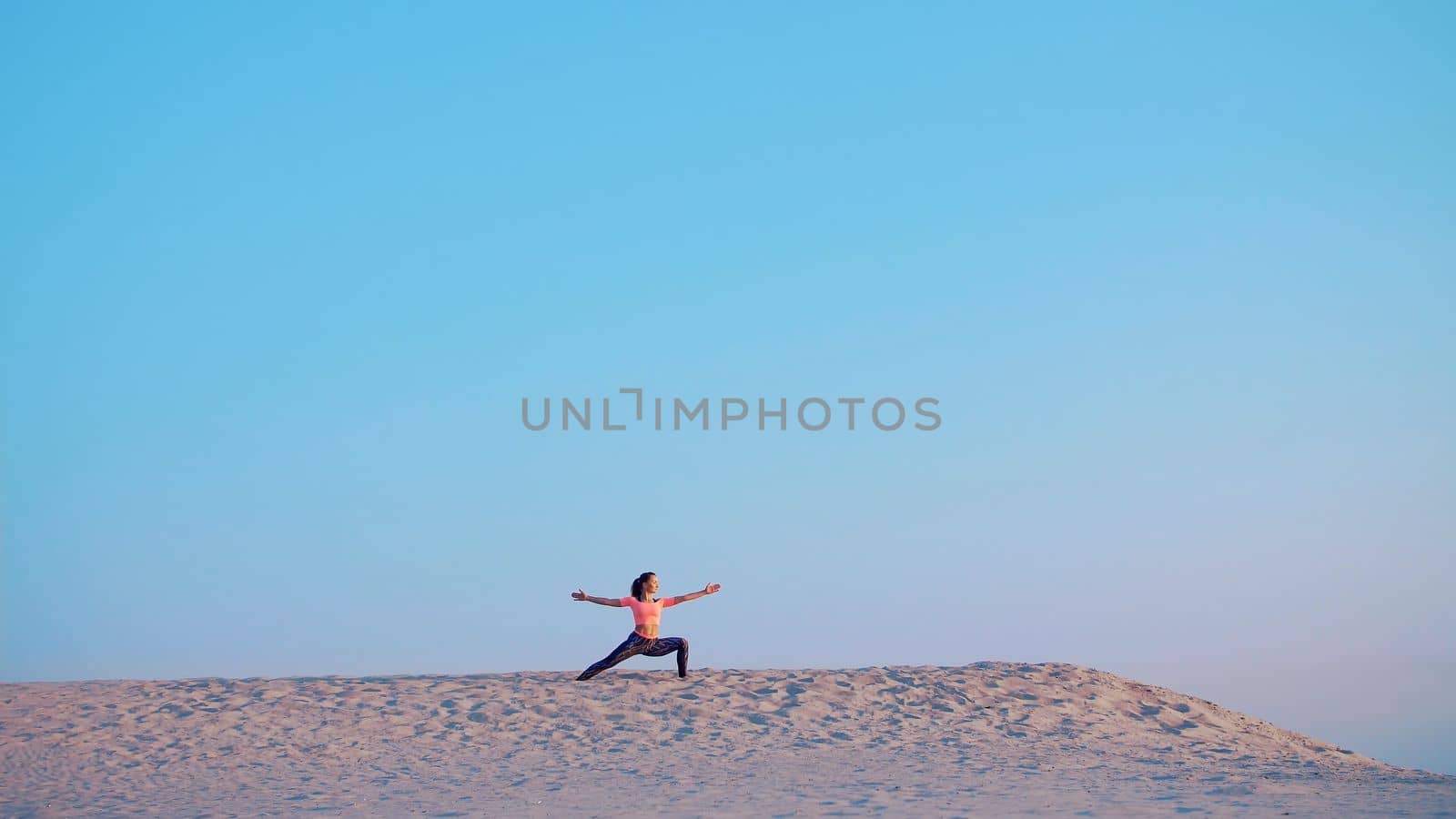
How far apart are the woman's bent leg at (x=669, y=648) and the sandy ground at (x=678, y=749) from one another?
1.66 feet

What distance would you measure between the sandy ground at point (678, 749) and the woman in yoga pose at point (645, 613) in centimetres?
69

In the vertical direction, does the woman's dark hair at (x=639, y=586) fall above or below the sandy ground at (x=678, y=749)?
above

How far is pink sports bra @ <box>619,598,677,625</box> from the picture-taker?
1723 centimetres

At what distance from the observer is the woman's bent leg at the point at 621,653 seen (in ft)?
57.2

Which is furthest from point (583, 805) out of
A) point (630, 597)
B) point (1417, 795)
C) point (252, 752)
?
point (1417, 795)

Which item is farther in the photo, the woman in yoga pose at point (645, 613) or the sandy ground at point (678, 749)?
the woman in yoga pose at point (645, 613)

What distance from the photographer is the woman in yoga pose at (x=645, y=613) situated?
17.3 meters

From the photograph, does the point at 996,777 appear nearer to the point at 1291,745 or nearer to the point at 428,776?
the point at 1291,745

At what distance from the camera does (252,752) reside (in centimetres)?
1628

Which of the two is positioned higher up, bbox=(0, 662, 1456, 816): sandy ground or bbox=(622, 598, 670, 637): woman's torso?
bbox=(622, 598, 670, 637): woman's torso

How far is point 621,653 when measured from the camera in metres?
17.6

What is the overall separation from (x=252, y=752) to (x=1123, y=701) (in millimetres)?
12368

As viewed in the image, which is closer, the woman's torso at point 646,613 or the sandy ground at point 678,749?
the sandy ground at point 678,749

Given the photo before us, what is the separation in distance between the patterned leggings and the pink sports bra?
255mm
